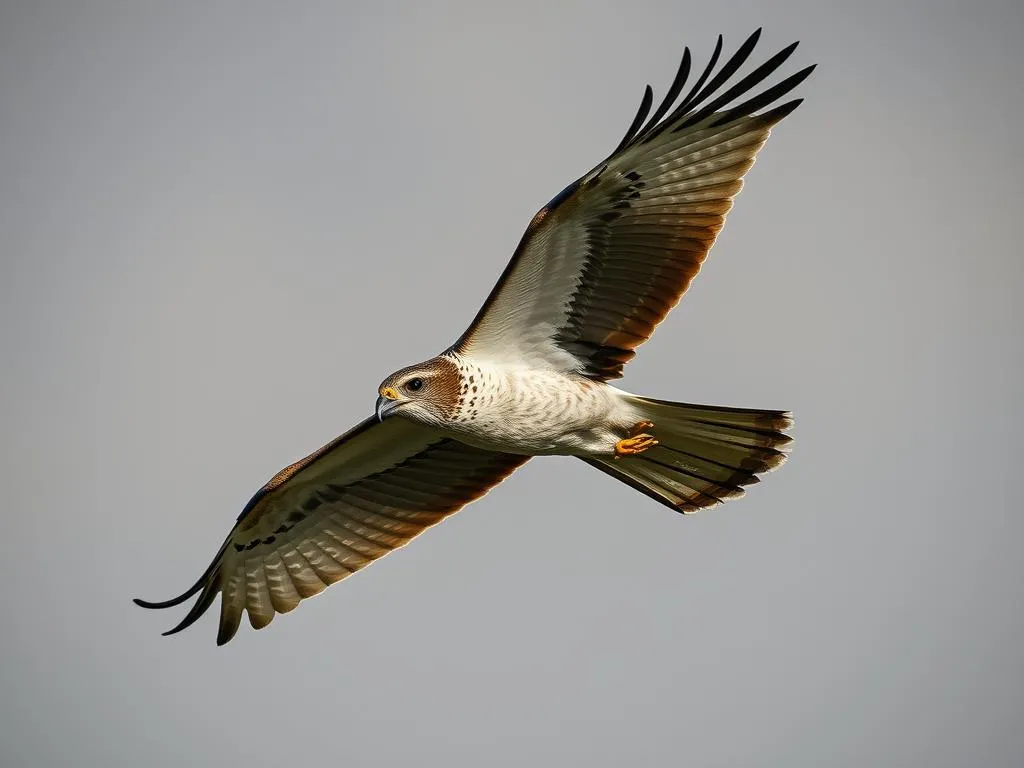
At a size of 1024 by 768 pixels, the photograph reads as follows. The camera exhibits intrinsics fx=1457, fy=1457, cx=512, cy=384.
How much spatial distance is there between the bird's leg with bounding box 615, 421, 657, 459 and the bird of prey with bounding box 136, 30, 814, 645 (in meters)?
0.01

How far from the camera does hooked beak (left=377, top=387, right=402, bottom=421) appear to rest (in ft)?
33.4

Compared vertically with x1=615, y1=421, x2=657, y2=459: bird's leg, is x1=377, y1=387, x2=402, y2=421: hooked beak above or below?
above

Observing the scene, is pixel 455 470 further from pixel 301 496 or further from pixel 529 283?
pixel 529 283

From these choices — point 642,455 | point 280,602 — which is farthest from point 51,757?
point 642,455

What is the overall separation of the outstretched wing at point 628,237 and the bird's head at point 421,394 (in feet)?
1.77

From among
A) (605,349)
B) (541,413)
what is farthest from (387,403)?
(605,349)

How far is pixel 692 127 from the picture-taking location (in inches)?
409

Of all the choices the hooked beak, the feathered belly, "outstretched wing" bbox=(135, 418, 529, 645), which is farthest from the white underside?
"outstretched wing" bbox=(135, 418, 529, 645)

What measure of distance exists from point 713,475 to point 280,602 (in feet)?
13.1

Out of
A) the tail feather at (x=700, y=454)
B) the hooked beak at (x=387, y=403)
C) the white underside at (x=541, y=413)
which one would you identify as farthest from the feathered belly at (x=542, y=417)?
the hooked beak at (x=387, y=403)

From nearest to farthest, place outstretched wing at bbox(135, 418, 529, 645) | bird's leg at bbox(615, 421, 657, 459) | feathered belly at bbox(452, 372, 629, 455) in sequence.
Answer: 1. feathered belly at bbox(452, 372, 629, 455)
2. bird's leg at bbox(615, 421, 657, 459)
3. outstretched wing at bbox(135, 418, 529, 645)

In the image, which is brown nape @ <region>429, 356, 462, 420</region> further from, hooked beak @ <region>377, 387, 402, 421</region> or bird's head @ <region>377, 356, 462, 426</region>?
hooked beak @ <region>377, 387, 402, 421</region>

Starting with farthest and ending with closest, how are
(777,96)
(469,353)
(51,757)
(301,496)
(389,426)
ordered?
(51,757) → (301,496) → (389,426) → (469,353) → (777,96)

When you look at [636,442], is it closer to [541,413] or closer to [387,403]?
[541,413]
